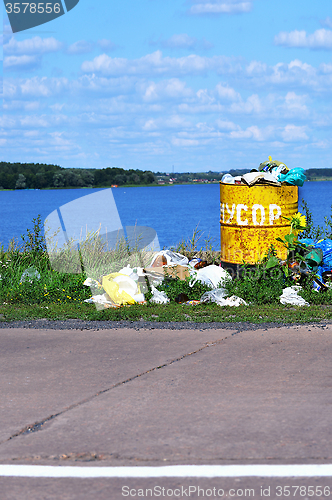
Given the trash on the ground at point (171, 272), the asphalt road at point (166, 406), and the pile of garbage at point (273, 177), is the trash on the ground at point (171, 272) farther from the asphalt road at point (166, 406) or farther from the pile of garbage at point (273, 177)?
the asphalt road at point (166, 406)

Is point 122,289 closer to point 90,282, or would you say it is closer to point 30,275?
point 90,282

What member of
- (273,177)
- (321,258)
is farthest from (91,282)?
(321,258)

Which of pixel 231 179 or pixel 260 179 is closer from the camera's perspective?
pixel 260 179

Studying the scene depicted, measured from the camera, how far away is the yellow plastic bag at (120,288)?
8.95m

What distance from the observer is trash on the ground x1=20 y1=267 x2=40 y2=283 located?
10352 mm

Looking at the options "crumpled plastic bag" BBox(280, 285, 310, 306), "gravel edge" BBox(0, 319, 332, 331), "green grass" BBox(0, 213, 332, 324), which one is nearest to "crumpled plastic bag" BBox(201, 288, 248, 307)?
"green grass" BBox(0, 213, 332, 324)

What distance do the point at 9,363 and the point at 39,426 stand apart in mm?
1826

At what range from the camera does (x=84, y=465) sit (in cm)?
358

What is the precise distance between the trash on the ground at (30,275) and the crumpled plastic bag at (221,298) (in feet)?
10.9

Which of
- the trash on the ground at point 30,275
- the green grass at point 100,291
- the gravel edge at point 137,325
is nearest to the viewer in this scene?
the gravel edge at point 137,325

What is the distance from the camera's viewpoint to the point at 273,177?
9.91 m

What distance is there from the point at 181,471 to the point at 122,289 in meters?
5.86

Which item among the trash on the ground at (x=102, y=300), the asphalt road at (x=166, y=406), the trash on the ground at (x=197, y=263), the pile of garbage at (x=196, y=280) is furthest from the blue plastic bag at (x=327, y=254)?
the trash on the ground at (x=102, y=300)

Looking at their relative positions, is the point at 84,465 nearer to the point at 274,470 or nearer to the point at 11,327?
the point at 274,470
